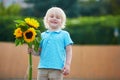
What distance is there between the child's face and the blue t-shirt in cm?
9

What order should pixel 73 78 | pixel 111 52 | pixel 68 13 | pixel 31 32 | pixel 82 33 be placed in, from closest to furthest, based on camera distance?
pixel 31 32 → pixel 73 78 → pixel 111 52 → pixel 82 33 → pixel 68 13

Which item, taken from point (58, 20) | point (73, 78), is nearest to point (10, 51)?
point (73, 78)

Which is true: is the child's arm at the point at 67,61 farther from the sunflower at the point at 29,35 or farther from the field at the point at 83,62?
the field at the point at 83,62

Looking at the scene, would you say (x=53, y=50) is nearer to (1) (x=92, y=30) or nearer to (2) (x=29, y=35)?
(2) (x=29, y=35)

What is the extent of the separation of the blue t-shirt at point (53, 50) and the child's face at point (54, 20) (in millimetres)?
88

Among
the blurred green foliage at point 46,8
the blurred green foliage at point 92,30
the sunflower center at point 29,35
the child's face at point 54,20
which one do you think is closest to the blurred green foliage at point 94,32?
the blurred green foliage at point 92,30

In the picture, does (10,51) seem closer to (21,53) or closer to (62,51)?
(21,53)

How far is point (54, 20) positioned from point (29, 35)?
42 centimetres

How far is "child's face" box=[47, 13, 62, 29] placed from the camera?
6.39 m

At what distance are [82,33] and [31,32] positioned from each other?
702 inches

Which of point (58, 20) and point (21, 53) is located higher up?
point (58, 20)

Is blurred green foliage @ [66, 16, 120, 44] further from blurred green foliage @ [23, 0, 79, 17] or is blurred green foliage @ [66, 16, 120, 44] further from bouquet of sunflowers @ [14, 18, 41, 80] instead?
bouquet of sunflowers @ [14, 18, 41, 80]

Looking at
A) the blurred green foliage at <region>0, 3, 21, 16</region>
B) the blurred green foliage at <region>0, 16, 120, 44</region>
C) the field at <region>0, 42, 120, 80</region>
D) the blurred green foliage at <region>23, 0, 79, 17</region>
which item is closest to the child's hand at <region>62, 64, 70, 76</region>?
the field at <region>0, 42, 120, 80</region>

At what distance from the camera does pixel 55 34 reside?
639 centimetres
